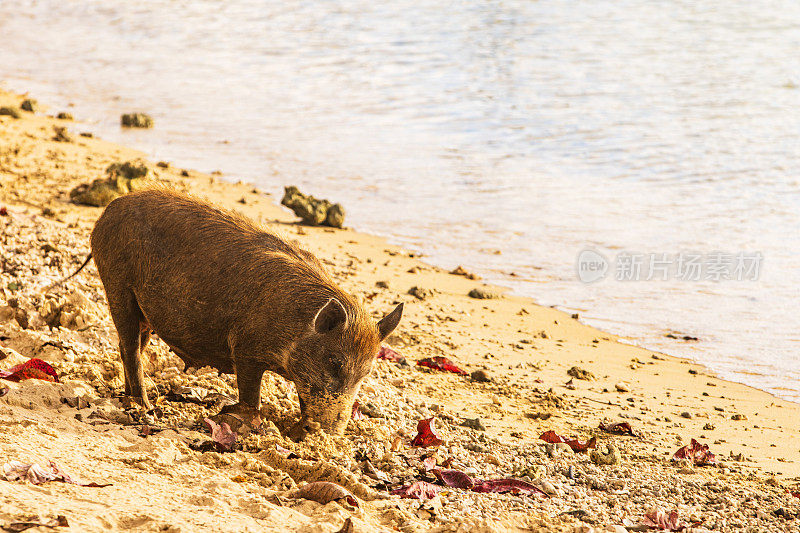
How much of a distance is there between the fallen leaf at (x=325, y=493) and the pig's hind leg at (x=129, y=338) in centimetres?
156

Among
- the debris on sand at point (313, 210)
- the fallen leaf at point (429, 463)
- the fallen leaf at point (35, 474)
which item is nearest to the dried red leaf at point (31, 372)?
the fallen leaf at point (35, 474)

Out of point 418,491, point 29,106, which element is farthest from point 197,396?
point 29,106

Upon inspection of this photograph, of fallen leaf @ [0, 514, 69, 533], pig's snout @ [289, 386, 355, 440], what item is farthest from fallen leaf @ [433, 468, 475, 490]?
fallen leaf @ [0, 514, 69, 533]

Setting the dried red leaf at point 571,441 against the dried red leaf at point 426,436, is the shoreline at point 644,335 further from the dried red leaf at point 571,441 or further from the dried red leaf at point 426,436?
the dried red leaf at point 426,436

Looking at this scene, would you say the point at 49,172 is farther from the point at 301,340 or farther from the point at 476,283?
the point at 301,340

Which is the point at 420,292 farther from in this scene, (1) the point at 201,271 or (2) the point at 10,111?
(2) the point at 10,111

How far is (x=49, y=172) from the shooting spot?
1061 cm

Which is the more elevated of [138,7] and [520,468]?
[138,7]

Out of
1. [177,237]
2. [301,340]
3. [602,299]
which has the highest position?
[177,237]

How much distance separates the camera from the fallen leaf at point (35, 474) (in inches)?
139

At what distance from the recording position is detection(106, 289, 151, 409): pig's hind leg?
5.16 m

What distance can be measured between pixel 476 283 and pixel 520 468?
404 cm

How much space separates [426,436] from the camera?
5.09 m

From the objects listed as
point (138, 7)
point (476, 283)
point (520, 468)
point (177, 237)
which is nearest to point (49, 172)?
point (476, 283)
